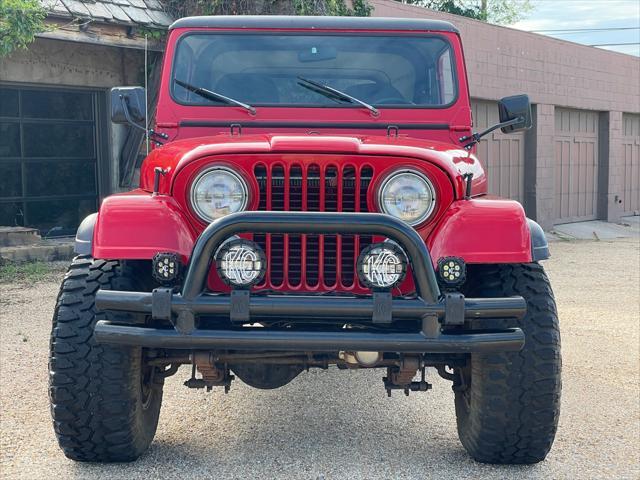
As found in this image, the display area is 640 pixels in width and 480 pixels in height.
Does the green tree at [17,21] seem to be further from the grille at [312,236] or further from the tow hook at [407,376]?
the tow hook at [407,376]

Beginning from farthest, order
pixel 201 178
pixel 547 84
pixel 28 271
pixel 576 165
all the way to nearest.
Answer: pixel 576 165
pixel 547 84
pixel 28 271
pixel 201 178

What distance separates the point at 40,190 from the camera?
11.4 metres

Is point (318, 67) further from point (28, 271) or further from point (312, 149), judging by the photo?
point (28, 271)

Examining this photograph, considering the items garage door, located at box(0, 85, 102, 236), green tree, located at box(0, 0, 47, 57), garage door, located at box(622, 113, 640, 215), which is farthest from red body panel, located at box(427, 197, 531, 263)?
garage door, located at box(622, 113, 640, 215)

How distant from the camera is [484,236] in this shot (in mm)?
3293

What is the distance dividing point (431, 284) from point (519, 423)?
0.81m

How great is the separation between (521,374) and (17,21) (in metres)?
6.47

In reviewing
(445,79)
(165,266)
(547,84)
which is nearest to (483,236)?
(165,266)

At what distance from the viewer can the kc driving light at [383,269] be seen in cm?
319

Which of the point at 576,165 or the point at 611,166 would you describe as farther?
the point at 611,166

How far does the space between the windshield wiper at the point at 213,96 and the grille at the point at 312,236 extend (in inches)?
41.5

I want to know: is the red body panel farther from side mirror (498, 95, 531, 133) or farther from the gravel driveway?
side mirror (498, 95, 531, 133)

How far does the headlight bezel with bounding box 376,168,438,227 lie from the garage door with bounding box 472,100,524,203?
38.6 ft

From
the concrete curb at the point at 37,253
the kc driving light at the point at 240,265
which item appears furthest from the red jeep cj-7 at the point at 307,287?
the concrete curb at the point at 37,253
